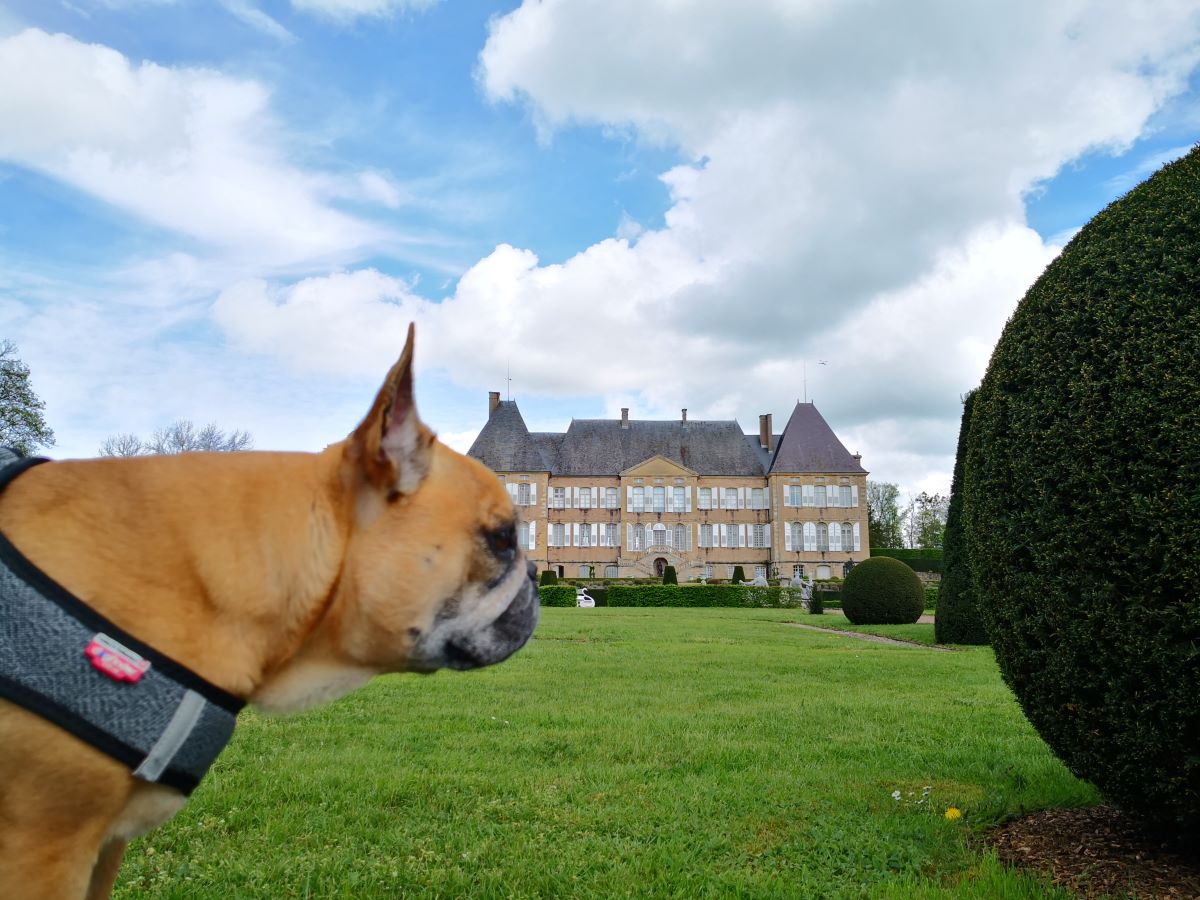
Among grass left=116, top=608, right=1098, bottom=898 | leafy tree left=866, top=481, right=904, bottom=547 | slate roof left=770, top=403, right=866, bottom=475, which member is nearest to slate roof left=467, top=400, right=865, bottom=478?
slate roof left=770, top=403, right=866, bottom=475

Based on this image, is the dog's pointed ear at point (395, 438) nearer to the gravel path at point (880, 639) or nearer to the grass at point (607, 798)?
the grass at point (607, 798)

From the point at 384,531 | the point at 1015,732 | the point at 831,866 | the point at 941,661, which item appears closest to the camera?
the point at 384,531

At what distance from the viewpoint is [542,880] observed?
3.92 meters

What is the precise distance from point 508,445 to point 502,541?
211 feet

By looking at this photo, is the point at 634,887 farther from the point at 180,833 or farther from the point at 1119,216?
the point at 1119,216

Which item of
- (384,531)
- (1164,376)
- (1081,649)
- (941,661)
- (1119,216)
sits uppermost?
(1119,216)

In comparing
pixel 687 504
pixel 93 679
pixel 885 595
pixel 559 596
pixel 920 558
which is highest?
pixel 687 504

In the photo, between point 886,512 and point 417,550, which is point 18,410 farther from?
point 886,512

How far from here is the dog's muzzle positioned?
2328 millimetres

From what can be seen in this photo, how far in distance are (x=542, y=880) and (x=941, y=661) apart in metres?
11.7

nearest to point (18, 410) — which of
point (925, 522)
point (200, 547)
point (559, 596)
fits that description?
point (559, 596)

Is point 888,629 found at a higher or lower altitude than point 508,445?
lower

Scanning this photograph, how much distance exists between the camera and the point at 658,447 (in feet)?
225

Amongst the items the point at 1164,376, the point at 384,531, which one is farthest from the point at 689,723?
the point at 384,531
